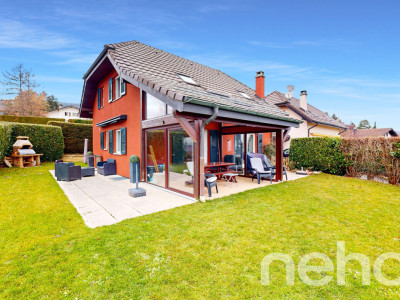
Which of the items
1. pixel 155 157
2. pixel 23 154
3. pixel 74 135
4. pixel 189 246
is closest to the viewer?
pixel 189 246

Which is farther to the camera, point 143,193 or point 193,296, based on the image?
point 143,193

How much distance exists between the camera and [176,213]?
4.88 meters

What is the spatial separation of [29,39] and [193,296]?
76.6 feet

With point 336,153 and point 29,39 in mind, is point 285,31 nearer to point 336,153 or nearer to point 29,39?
point 336,153

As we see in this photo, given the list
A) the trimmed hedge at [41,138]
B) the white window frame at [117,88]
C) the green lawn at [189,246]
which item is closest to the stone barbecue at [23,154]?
the trimmed hedge at [41,138]

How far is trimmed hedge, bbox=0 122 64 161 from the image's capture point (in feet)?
39.4

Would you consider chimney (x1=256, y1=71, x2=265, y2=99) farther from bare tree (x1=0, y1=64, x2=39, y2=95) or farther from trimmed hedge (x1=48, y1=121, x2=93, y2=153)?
bare tree (x1=0, y1=64, x2=39, y2=95)

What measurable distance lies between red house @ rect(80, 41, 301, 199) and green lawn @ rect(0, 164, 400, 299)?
2.08 meters

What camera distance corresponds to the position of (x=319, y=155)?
35.8 feet

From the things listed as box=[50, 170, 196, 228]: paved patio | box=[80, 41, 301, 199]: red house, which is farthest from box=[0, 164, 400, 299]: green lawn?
box=[80, 41, 301, 199]: red house

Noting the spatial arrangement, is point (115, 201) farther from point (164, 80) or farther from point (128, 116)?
point (128, 116)

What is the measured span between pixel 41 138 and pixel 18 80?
1024 inches

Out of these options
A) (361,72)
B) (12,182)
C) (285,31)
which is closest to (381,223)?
(12,182)

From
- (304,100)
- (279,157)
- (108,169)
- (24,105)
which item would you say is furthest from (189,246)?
(24,105)
